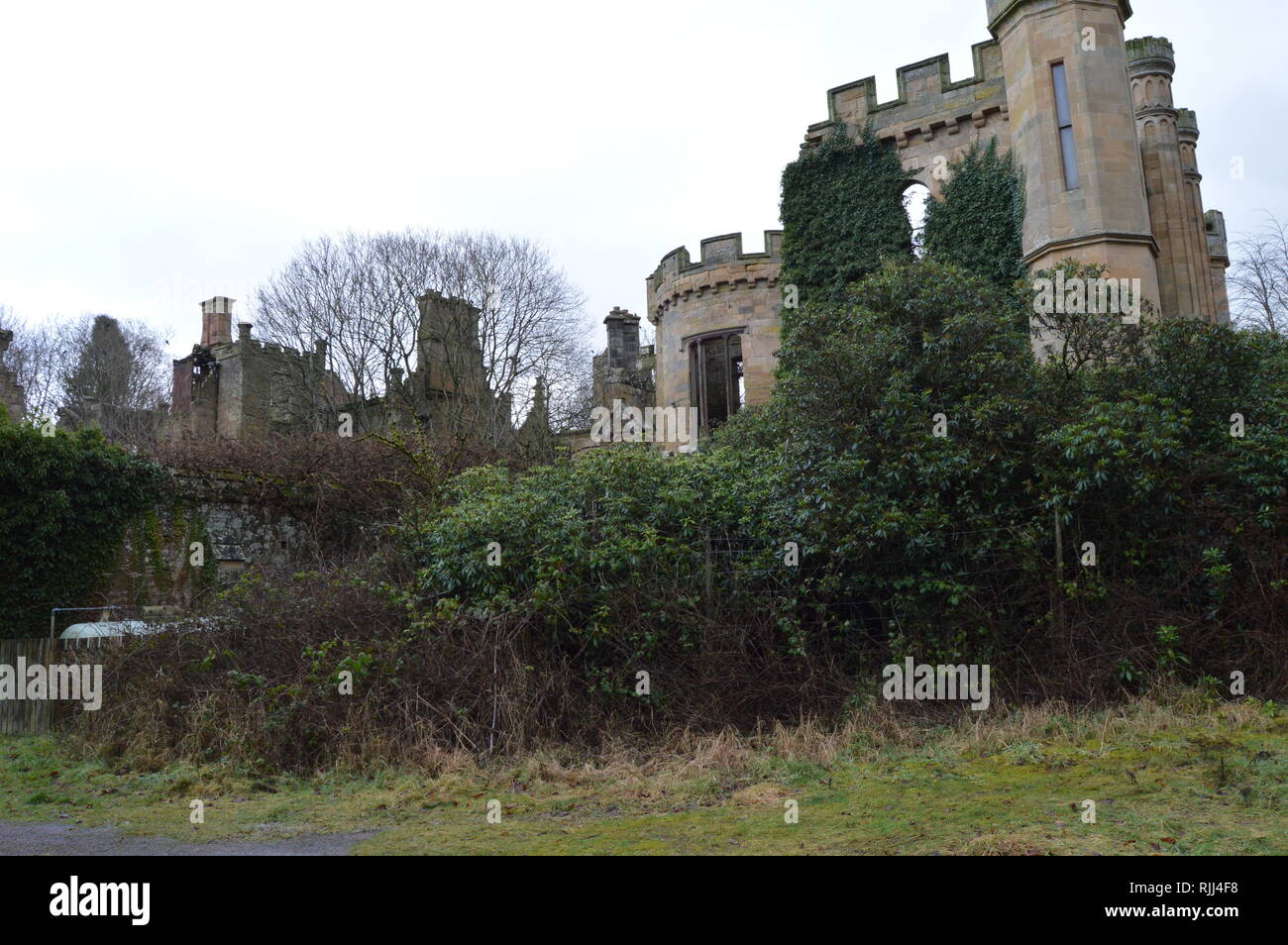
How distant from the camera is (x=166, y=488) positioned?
1588 centimetres

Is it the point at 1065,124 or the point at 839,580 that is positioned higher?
the point at 1065,124

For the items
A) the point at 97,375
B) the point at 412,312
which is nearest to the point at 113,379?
the point at 97,375

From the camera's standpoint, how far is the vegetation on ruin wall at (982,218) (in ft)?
58.7

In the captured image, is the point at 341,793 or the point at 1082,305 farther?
the point at 1082,305

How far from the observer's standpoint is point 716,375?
24047mm

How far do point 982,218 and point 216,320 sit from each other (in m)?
29.6

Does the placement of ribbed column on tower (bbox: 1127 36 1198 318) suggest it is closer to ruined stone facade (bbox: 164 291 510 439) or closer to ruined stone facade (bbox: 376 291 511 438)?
ruined stone facade (bbox: 164 291 510 439)

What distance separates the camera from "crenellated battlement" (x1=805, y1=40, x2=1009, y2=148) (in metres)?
19.4

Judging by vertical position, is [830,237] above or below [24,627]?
above

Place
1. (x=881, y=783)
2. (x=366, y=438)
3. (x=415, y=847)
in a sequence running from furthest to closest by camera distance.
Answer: (x=366, y=438), (x=881, y=783), (x=415, y=847)

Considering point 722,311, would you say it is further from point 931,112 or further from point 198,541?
point 198,541

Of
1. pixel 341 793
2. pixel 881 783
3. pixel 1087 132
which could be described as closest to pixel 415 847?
pixel 341 793

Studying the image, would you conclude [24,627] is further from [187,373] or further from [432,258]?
[187,373]

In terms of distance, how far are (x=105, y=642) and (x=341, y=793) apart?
4613 mm
